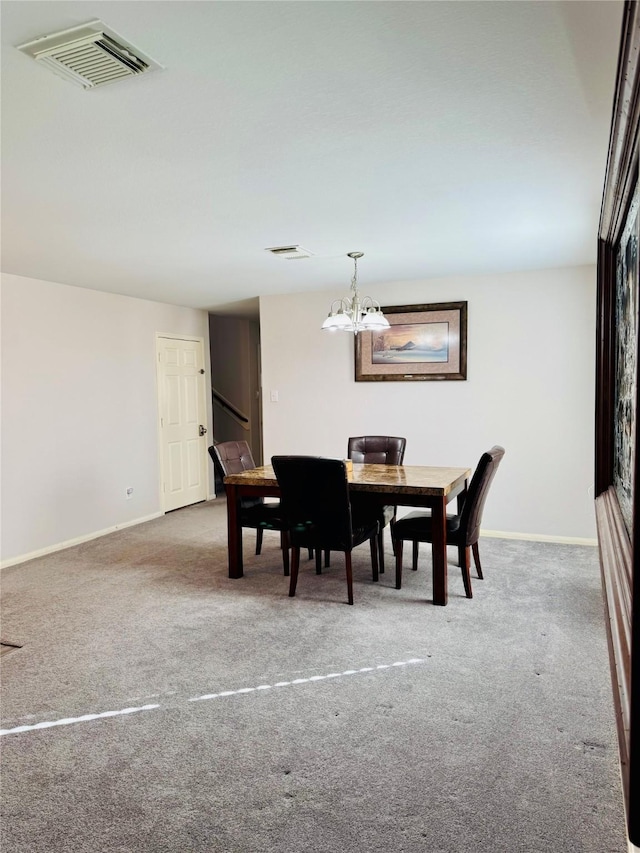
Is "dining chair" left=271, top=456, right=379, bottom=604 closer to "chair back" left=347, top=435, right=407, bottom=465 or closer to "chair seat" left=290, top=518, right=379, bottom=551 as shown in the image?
"chair seat" left=290, top=518, right=379, bottom=551

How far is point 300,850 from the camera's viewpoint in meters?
1.67

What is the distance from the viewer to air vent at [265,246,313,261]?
4.02 metres

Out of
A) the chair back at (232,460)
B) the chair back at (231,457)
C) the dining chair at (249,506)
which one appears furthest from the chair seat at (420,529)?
the chair back at (231,457)

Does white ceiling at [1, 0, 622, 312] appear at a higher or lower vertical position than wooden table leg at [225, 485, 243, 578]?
higher

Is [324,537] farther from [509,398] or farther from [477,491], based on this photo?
[509,398]

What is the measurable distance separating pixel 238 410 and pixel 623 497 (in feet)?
23.4

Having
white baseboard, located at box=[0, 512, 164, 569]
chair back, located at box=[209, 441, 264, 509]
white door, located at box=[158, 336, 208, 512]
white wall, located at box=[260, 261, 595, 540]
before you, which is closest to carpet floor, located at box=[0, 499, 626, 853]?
white baseboard, located at box=[0, 512, 164, 569]

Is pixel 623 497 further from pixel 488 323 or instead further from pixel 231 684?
pixel 488 323

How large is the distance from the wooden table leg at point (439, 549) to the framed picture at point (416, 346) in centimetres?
208

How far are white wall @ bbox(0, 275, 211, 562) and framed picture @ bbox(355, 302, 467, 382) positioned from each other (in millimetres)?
2267

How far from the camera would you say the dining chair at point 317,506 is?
3.42m

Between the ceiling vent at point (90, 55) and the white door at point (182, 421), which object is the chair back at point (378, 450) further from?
the ceiling vent at point (90, 55)

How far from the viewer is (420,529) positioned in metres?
3.71

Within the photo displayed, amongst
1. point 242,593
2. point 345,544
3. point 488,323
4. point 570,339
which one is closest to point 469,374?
point 488,323
